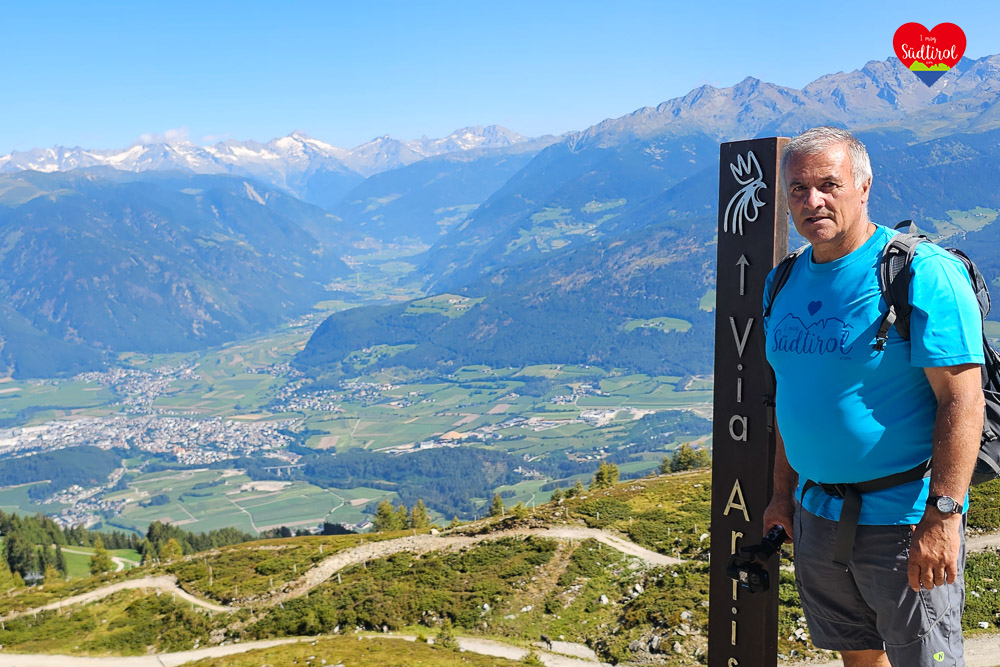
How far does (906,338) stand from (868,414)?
18.3 inches

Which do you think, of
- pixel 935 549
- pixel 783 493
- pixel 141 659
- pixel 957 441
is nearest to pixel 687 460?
pixel 141 659

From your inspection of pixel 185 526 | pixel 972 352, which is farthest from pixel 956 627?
pixel 185 526

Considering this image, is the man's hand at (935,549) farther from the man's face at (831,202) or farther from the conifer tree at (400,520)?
the conifer tree at (400,520)

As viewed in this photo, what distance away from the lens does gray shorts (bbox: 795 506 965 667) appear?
396cm

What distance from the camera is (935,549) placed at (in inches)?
150

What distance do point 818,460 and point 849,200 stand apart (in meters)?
1.53

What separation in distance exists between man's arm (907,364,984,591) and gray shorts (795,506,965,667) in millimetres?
109

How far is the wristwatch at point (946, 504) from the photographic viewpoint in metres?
3.75

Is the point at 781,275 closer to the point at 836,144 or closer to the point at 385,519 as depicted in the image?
the point at 836,144

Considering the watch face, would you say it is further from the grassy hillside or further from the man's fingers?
the grassy hillside

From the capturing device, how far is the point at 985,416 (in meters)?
3.98

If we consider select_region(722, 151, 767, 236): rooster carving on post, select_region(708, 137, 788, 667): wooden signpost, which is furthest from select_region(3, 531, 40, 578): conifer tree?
select_region(722, 151, 767, 236): rooster carving on post

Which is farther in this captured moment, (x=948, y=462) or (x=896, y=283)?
(x=896, y=283)

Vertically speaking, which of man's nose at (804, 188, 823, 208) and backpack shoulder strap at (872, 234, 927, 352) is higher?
man's nose at (804, 188, 823, 208)
